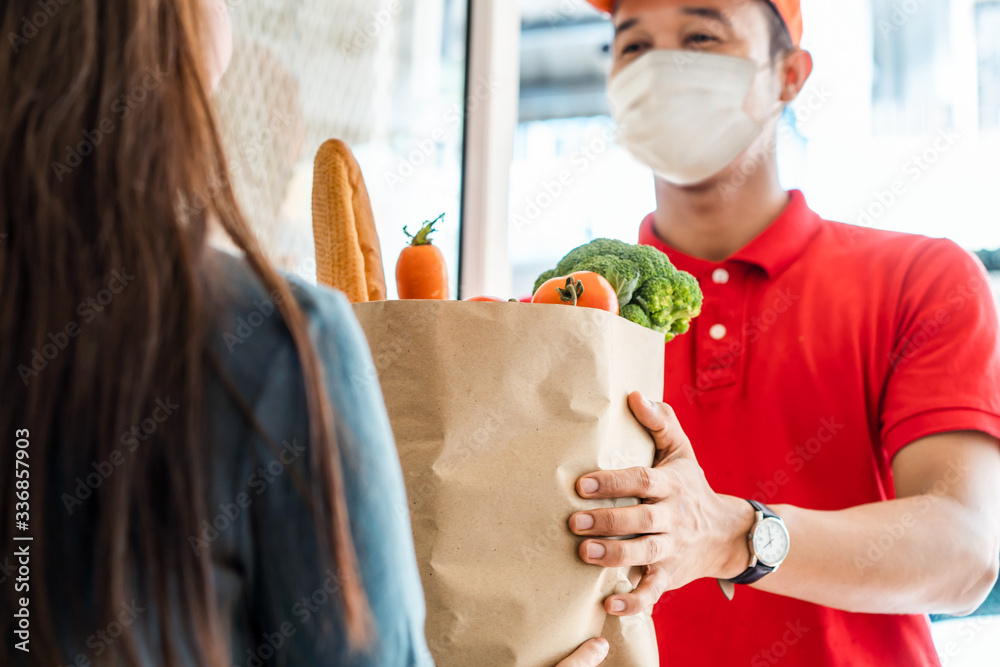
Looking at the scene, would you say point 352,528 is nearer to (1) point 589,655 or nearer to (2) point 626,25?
(1) point 589,655

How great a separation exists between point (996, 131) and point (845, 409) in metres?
1.23

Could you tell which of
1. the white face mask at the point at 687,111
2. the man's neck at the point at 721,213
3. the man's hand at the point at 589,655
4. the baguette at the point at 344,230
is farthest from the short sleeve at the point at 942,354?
the baguette at the point at 344,230

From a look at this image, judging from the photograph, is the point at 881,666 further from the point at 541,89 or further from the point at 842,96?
the point at 541,89

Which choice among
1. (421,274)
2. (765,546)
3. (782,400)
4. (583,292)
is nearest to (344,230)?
(421,274)

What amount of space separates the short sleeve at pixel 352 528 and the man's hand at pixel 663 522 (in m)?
0.28

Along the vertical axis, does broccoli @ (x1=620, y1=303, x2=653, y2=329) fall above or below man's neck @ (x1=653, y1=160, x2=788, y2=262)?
below

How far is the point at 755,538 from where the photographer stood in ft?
2.84

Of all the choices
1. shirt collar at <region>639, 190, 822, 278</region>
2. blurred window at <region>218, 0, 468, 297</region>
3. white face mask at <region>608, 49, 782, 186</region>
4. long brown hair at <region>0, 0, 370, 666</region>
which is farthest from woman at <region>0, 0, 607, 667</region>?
white face mask at <region>608, 49, 782, 186</region>

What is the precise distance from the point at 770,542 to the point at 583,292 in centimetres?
38

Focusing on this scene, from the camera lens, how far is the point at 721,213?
4.24 feet

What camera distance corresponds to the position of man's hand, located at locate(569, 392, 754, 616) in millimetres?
671

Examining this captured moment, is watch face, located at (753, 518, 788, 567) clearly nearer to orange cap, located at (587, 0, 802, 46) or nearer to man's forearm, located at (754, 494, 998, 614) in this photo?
man's forearm, located at (754, 494, 998, 614)

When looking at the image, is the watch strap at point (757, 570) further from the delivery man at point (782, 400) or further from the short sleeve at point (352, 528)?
the short sleeve at point (352, 528)

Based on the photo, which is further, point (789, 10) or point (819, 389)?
point (789, 10)
